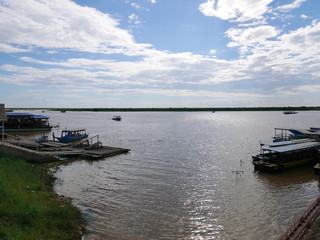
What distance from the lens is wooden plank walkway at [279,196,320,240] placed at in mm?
10633

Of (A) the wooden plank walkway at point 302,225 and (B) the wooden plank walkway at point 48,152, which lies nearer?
(A) the wooden plank walkway at point 302,225

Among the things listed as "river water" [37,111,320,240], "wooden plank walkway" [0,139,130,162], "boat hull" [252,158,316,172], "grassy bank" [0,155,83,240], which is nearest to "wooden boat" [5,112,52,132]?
"wooden plank walkway" [0,139,130,162]

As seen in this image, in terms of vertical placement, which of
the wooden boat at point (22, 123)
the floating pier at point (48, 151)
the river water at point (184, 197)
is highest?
the wooden boat at point (22, 123)

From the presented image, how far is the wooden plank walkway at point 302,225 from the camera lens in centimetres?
1063

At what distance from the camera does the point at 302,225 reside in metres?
11.8

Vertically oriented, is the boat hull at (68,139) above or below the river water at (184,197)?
above

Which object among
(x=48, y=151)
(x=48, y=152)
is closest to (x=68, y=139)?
(x=48, y=151)

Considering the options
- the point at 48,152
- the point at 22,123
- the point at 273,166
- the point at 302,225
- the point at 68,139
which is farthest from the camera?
the point at 22,123

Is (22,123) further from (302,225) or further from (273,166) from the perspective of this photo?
(302,225)

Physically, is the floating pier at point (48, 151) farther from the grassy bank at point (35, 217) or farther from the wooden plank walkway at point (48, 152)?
the grassy bank at point (35, 217)

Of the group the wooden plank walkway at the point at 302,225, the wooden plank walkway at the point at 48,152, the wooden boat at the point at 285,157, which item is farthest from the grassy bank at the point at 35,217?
the wooden boat at the point at 285,157

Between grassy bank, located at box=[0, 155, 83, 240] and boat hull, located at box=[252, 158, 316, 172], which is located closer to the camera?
grassy bank, located at box=[0, 155, 83, 240]

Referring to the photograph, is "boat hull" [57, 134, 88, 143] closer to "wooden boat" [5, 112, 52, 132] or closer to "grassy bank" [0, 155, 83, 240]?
"wooden boat" [5, 112, 52, 132]

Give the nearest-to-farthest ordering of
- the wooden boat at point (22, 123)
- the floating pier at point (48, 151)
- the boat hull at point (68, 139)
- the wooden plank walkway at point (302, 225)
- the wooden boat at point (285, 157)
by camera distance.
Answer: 1. the wooden plank walkway at point (302, 225)
2. the floating pier at point (48, 151)
3. the wooden boat at point (285, 157)
4. the boat hull at point (68, 139)
5. the wooden boat at point (22, 123)
